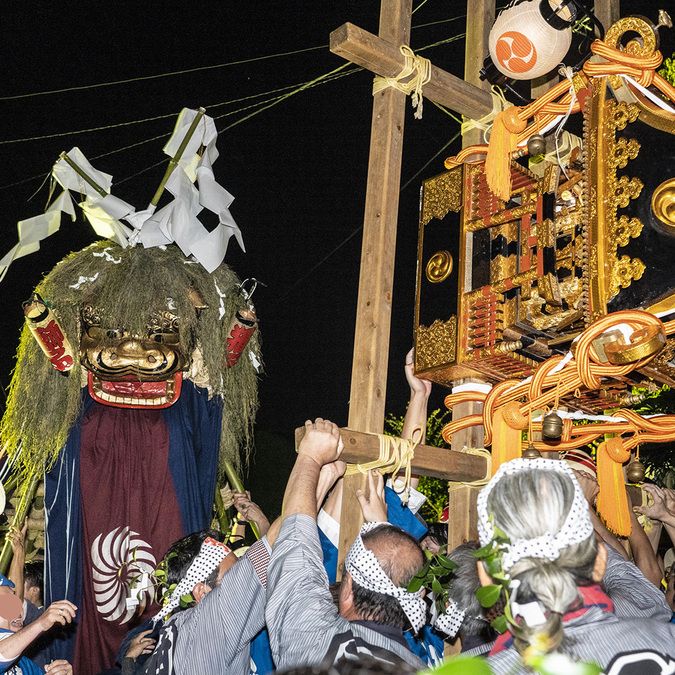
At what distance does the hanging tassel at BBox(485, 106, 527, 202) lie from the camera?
3.30 meters

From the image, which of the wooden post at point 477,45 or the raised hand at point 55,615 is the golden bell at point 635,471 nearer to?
the wooden post at point 477,45

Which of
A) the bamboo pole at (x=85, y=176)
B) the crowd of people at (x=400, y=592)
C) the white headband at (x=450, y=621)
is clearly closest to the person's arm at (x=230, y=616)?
the crowd of people at (x=400, y=592)

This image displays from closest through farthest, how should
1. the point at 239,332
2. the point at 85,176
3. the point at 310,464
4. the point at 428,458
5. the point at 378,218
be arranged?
the point at 310,464, the point at 428,458, the point at 378,218, the point at 85,176, the point at 239,332

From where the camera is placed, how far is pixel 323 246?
8.94m

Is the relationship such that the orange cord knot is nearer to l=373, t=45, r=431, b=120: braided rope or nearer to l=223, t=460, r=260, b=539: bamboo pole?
l=373, t=45, r=431, b=120: braided rope

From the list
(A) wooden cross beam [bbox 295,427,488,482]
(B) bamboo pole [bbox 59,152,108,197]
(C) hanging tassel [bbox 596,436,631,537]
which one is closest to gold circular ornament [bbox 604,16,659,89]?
(C) hanging tassel [bbox 596,436,631,537]

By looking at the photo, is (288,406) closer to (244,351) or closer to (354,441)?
(244,351)

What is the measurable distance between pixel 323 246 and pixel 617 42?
6.00 meters

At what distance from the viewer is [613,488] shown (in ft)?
10.7

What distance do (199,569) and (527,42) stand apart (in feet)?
7.53

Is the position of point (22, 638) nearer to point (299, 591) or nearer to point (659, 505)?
point (299, 591)

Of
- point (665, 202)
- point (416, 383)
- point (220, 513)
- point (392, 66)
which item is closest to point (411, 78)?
point (392, 66)

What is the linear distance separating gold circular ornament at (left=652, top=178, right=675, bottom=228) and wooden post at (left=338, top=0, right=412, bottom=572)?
93 cm

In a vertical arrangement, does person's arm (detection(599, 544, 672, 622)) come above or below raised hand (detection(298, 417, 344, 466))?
below
